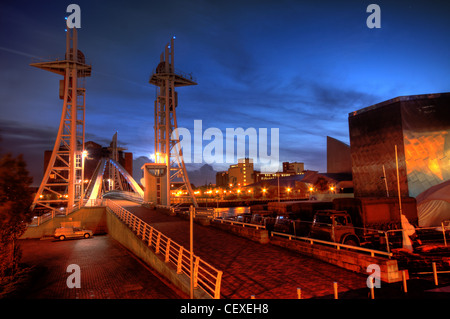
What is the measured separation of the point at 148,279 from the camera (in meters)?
12.0

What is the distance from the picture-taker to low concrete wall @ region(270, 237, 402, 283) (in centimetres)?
841

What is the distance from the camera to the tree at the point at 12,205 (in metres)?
10.7

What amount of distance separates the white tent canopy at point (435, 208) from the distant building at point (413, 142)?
123 inches

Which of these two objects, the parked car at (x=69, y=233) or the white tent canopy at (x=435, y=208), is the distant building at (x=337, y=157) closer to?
the white tent canopy at (x=435, y=208)

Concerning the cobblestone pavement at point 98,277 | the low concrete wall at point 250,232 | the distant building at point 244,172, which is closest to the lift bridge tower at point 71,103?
the cobblestone pavement at point 98,277

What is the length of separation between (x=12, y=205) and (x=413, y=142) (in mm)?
34367

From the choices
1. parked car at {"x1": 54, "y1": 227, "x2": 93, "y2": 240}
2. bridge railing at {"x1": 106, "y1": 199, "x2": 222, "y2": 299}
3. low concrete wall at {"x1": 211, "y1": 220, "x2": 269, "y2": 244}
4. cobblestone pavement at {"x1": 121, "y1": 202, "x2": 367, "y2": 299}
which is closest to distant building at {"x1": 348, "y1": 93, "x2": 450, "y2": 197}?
low concrete wall at {"x1": 211, "y1": 220, "x2": 269, "y2": 244}

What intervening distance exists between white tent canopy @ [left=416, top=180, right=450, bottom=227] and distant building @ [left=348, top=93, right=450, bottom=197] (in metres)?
3.13

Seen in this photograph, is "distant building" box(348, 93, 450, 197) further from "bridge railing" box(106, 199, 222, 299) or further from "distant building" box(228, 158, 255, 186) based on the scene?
"distant building" box(228, 158, 255, 186)
